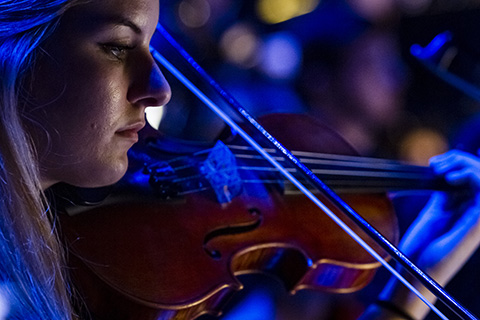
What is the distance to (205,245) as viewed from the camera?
60cm

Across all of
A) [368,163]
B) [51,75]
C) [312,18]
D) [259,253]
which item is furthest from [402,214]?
[312,18]

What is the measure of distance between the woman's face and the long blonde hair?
14 millimetres

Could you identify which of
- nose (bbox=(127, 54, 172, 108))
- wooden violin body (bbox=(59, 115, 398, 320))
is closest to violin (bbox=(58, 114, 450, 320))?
wooden violin body (bbox=(59, 115, 398, 320))

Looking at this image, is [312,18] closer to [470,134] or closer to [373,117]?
[373,117]

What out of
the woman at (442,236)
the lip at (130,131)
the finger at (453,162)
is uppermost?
the lip at (130,131)

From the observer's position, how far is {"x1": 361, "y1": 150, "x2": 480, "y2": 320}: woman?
2.35 feet

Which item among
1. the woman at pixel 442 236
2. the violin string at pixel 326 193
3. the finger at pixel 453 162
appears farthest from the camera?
the finger at pixel 453 162

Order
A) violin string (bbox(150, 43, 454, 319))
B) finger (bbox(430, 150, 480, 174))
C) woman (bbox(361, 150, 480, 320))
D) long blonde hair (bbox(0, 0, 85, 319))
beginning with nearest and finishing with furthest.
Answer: long blonde hair (bbox(0, 0, 85, 319))
violin string (bbox(150, 43, 454, 319))
woman (bbox(361, 150, 480, 320))
finger (bbox(430, 150, 480, 174))

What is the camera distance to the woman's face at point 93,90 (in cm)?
46

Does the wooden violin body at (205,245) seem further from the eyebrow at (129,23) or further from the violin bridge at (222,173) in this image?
the eyebrow at (129,23)

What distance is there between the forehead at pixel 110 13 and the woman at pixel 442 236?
493 millimetres

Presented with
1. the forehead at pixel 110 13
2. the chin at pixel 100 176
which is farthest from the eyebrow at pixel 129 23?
the chin at pixel 100 176

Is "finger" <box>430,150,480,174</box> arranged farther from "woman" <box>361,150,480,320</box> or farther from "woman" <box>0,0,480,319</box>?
"woman" <box>0,0,480,319</box>

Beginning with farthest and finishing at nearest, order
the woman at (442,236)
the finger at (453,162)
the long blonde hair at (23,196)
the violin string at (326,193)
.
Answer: the finger at (453,162), the woman at (442,236), the violin string at (326,193), the long blonde hair at (23,196)
